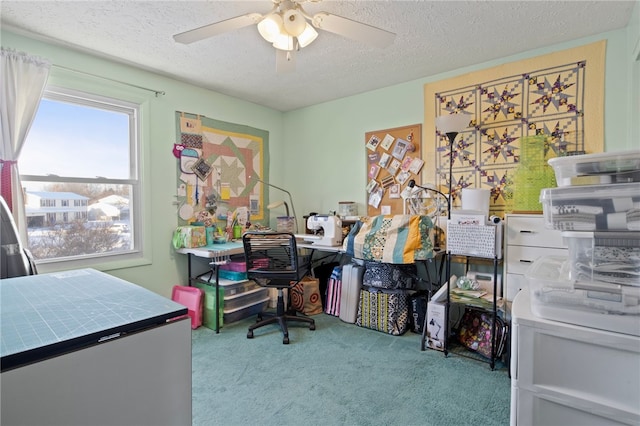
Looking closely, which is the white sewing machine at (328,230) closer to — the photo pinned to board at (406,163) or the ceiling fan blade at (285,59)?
the photo pinned to board at (406,163)

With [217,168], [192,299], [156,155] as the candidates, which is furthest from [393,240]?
[156,155]

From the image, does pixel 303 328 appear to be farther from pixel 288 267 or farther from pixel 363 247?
pixel 363 247

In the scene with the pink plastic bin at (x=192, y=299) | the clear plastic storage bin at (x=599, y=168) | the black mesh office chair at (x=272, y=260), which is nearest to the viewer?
the clear plastic storage bin at (x=599, y=168)

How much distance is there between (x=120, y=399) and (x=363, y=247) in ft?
7.28

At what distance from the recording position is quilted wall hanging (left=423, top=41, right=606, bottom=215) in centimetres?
236

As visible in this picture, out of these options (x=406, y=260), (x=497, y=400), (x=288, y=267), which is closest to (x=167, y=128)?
(x=288, y=267)

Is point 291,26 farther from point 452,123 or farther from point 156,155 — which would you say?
point 156,155

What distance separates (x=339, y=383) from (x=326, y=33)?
2.43 metres

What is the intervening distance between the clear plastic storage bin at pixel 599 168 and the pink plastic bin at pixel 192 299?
2880 millimetres

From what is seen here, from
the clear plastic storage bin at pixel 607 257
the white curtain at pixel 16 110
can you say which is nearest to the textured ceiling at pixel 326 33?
the white curtain at pixel 16 110

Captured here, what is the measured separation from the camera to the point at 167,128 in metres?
3.12

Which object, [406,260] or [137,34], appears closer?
[137,34]

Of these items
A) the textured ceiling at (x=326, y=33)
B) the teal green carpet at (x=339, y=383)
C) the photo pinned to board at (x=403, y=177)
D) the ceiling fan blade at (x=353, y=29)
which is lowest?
the teal green carpet at (x=339, y=383)

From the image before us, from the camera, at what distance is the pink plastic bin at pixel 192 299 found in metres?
2.94
